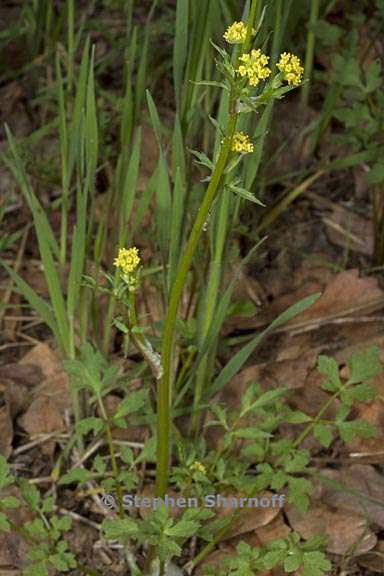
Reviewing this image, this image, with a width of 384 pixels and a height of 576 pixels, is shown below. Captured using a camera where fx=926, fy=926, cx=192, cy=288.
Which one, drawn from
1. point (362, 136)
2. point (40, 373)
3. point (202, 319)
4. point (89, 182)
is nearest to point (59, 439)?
point (40, 373)

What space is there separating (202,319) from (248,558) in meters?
0.43

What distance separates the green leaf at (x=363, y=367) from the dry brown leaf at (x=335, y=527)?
27 centimetres

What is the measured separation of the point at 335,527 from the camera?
5.60 feet

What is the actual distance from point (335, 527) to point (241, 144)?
0.86 meters

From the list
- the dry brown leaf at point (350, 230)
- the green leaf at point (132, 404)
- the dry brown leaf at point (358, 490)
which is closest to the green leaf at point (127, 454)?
the green leaf at point (132, 404)

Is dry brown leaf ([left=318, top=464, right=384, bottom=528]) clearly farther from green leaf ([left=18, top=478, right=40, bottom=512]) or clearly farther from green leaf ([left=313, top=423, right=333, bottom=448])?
green leaf ([left=18, top=478, right=40, bottom=512])

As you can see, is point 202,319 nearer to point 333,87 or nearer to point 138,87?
point 138,87

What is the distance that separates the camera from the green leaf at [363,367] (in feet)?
5.40

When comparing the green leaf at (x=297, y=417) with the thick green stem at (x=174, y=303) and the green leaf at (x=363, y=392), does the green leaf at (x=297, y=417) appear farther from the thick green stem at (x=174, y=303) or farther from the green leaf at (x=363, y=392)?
the thick green stem at (x=174, y=303)

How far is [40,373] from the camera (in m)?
1.98

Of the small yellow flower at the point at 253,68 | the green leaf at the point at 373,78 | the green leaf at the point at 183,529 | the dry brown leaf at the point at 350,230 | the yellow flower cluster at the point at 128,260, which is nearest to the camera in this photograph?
the small yellow flower at the point at 253,68

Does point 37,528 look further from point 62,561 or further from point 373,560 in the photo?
point 373,560

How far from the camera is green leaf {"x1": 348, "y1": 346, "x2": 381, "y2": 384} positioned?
164 cm

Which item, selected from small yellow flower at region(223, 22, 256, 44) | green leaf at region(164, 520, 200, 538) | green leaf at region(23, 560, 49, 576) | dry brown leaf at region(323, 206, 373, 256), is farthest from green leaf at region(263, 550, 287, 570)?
dry brown leaf at region(323, 206, 373, 256)
